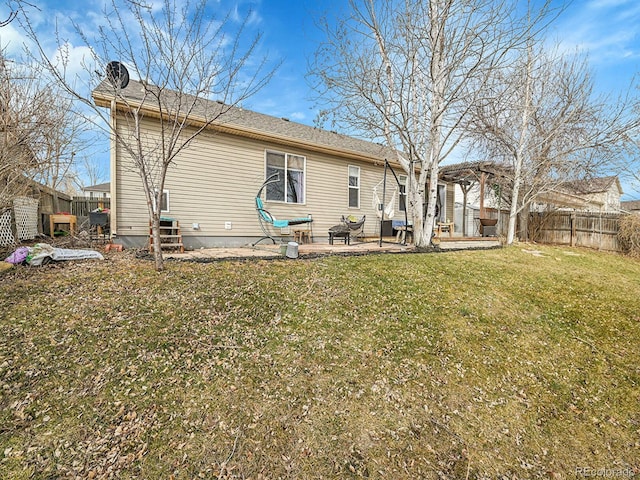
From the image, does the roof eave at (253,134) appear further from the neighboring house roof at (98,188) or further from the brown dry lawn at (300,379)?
the neighboring house roof at (98,188)

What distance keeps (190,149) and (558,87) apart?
40.5 ft

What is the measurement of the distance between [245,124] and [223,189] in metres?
1.93

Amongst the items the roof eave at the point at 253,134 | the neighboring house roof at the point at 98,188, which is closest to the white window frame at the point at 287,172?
the roof eave at the point at 253,134

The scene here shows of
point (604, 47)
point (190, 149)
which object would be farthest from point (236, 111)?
point (604, 47)

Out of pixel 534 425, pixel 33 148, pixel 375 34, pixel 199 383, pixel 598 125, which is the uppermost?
pixel 375 34

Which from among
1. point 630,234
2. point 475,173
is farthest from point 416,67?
point 630,234

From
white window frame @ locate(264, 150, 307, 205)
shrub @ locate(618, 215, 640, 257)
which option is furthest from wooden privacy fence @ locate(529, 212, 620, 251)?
white window frame @ locate(264, 150, 307, 205)

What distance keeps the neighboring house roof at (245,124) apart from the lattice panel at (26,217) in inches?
138

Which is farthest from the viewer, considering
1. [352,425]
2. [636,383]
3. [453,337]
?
[453,337]

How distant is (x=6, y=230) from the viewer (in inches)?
255

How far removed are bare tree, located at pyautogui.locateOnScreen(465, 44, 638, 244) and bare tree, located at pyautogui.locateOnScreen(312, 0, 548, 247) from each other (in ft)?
9.80

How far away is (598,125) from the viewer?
9.39 m

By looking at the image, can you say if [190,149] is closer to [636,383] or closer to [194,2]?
[194,2]

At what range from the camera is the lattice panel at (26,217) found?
23.0 ft
